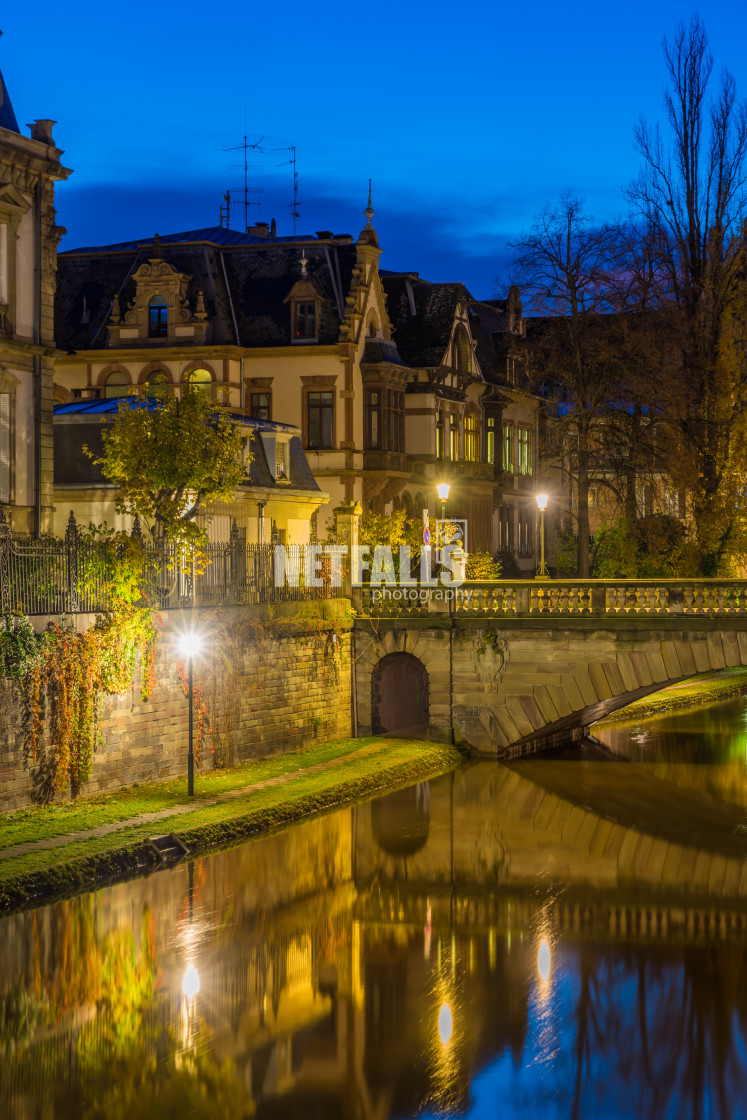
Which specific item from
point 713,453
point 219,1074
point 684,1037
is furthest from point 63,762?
point 713,453

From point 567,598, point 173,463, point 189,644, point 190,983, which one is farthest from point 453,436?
point 190,983

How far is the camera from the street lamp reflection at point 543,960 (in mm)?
21391

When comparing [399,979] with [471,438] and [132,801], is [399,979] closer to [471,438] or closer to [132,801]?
[132,801]

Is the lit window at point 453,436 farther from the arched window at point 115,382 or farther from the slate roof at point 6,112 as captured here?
the slate roof at point 6,112

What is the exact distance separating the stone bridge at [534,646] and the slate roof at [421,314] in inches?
710

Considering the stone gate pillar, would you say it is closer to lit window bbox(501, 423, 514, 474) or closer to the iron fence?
the iron fence

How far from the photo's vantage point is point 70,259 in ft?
185

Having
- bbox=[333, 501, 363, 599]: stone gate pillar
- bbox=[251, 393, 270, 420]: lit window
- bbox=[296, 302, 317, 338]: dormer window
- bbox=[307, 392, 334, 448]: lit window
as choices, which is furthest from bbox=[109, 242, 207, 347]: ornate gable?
bbox=[333, 501, 363, 599]: stone gate pillar

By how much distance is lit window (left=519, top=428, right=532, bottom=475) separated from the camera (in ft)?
229

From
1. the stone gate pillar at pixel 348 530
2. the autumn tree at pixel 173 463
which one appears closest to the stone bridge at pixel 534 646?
the stone gate pillar at pixel 348 530

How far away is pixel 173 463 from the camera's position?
33.6m

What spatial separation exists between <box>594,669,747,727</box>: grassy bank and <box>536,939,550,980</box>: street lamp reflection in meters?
25.8

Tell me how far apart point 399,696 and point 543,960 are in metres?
23.4

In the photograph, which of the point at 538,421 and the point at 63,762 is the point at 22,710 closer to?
the point at 63,762
